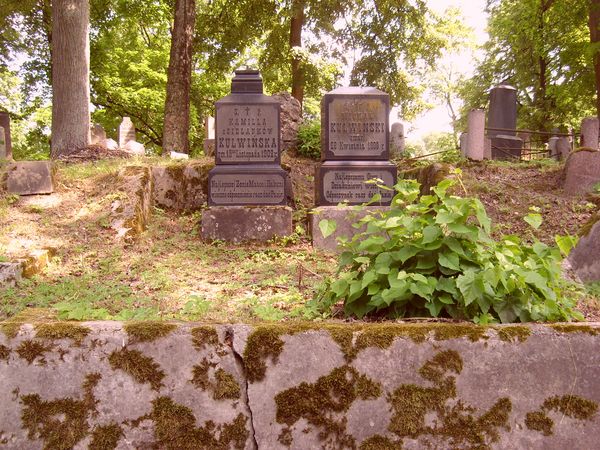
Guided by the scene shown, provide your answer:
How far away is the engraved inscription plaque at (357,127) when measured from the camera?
702 centimetres

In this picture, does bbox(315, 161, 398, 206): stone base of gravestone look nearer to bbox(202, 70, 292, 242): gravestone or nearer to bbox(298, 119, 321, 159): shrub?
bbox(202, 70, 292, 242): gravestone

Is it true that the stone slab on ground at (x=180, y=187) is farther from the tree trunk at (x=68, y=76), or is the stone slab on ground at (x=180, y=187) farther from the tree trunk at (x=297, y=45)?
the tree trunk at (x=297, y=45)

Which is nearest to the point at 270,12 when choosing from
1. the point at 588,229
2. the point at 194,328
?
the point at 588,229

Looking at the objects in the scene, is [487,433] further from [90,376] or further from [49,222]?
[49,222]

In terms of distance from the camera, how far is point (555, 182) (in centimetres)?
827

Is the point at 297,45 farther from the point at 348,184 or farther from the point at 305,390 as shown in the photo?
the point at 305,390

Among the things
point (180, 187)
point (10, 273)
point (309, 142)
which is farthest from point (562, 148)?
point (10, 273)

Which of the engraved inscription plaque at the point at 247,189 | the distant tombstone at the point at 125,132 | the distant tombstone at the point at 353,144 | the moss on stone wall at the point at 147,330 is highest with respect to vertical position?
the distant tombstone at the point at 125,132

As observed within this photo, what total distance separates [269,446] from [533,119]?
24.8m

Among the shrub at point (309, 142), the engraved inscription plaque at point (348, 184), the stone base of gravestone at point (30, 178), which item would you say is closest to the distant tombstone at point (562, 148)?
the shrub at point (309, 142)

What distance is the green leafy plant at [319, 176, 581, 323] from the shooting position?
2.41m

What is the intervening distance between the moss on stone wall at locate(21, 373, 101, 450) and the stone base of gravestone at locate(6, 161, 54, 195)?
5.73 metres

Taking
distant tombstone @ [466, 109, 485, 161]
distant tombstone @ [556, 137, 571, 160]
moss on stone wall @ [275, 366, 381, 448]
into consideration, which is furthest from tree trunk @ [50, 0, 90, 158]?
distant tombstone @ [556, 137, 571, 160]

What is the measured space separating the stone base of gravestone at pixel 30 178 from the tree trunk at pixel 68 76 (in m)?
3.06
